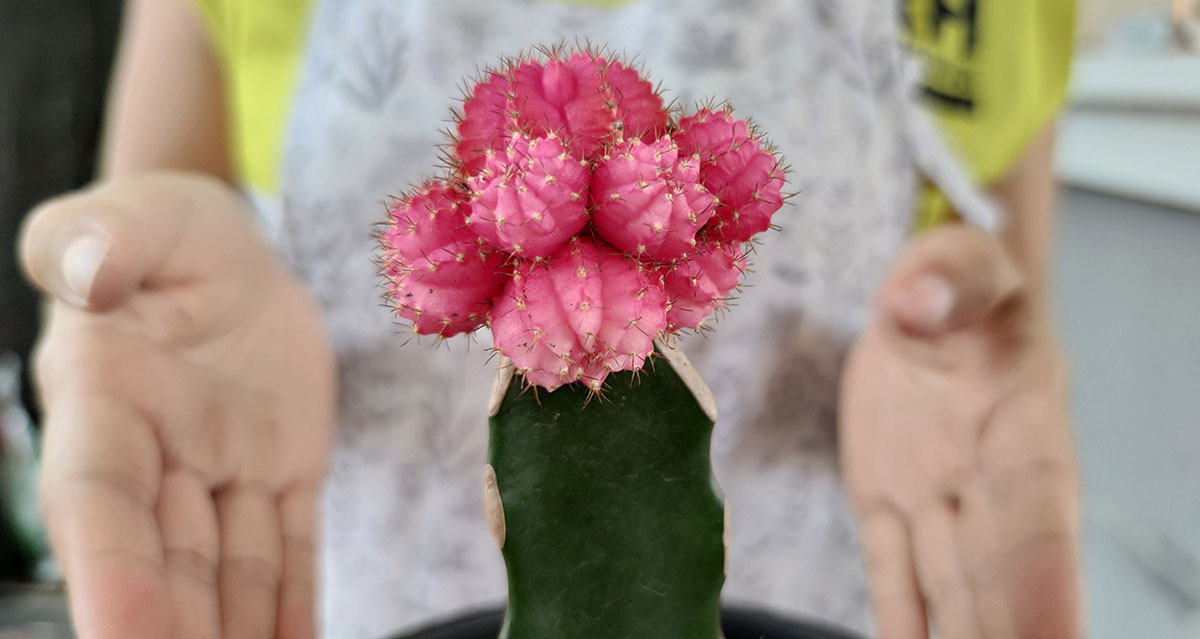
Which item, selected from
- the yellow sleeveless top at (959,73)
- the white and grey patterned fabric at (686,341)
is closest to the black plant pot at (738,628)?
the white and grey patterned fabric at (686,341)

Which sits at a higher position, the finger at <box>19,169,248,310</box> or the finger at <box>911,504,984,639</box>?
the finger at <box>19,169,248,310</box>

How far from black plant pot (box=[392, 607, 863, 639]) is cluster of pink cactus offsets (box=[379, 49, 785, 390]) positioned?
0.52ft

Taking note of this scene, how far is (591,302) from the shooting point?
0.20 metres

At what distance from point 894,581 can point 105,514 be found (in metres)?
0.31

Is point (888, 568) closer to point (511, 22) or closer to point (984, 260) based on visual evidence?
point (984, 260)

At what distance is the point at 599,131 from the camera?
0.21m

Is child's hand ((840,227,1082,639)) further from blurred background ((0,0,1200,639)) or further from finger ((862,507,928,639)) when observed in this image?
blurred background ((0,0,1200,639))

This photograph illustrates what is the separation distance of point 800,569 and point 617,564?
0.33 m

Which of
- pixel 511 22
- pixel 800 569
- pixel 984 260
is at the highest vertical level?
pixel 511 22

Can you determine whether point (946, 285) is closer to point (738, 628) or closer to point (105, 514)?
point (738, 628)

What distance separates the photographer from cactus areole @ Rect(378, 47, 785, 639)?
0.20 meters

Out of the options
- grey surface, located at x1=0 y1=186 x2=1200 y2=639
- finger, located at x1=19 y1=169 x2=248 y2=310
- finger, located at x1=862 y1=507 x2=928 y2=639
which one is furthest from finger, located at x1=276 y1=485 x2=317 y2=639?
grey surface, located at x1=0 y1=186 x2=1200 y2=639

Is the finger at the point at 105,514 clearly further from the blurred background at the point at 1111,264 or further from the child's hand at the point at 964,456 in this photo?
the blurred background at the point at 1111,264

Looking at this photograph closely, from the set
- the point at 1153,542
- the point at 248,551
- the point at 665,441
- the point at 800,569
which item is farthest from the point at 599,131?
the point at 1153,542
